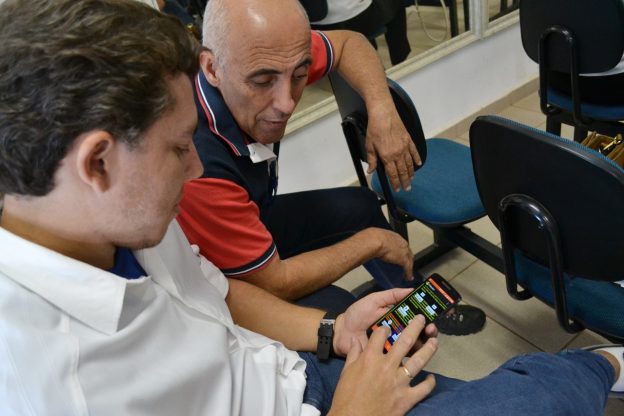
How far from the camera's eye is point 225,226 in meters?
0.90

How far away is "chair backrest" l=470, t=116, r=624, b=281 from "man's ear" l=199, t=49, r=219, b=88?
531 millimetres

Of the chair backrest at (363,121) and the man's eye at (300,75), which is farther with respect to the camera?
the chair backrest at (363,121)

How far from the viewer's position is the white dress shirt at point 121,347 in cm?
48

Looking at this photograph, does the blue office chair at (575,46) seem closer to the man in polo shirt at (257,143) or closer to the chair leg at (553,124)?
the chair leg at (553,124)

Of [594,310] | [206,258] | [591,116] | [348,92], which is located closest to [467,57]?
[591,116]

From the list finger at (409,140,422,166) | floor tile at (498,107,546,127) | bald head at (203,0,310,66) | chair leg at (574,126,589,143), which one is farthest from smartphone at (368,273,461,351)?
floor tile at (498,107,546,127)

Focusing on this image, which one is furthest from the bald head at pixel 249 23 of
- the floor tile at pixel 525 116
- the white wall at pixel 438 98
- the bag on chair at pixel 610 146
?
the floor tile at pixel 525 116

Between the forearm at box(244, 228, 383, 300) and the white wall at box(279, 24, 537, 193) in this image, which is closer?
the forearm at box(244, 228, 383, 300)

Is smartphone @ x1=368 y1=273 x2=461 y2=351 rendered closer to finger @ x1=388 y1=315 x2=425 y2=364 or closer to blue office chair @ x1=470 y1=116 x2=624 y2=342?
finger @ x1=388 y1=315 x2=425 y2=364

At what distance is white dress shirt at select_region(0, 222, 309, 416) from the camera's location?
48 centimetres

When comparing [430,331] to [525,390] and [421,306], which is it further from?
[525,390]

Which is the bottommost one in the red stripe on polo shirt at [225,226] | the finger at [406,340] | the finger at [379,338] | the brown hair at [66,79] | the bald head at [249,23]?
the finger at [406,340]

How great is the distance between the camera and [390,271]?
1.20 metres

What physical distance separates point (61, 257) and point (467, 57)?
2334mm
